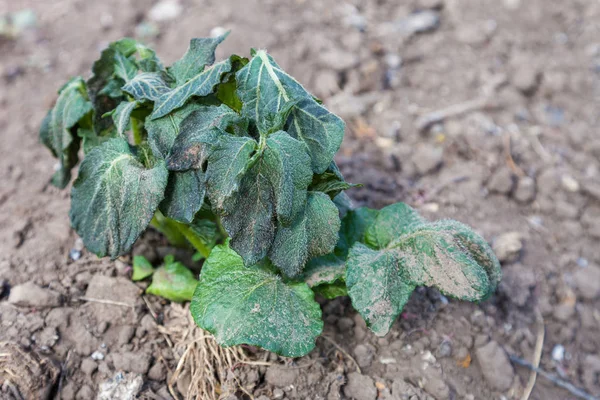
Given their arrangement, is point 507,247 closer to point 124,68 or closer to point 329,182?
point 329,182

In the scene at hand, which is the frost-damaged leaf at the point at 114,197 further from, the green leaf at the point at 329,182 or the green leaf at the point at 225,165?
the green leaf at the point at 329,182

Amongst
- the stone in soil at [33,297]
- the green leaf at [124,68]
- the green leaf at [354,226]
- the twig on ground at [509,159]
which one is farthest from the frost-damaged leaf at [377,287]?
the twig on ground at [509,159]

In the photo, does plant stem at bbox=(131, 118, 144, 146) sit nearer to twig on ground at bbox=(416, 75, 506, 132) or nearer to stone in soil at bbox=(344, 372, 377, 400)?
stone in soil at bbox=(344, 372, 377, 400)

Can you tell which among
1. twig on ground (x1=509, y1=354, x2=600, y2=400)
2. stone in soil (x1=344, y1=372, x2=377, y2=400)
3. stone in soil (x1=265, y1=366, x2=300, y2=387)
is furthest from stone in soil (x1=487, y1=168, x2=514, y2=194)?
stone in soil (x1=265, y1=366, x2=300, y2=387)

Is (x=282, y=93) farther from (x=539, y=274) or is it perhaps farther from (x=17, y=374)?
(x=539, y=274)

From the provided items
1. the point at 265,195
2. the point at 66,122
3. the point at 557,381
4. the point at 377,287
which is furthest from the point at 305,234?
the point at 557,381
